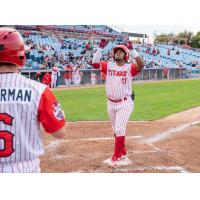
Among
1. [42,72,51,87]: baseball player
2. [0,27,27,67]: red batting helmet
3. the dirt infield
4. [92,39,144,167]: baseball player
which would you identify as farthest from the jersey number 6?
[42,72,51,87]: baseball player

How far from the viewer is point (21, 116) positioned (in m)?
2.38

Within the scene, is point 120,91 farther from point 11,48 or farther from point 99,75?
point 99,75

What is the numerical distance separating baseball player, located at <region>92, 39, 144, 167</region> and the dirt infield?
1.10 ft

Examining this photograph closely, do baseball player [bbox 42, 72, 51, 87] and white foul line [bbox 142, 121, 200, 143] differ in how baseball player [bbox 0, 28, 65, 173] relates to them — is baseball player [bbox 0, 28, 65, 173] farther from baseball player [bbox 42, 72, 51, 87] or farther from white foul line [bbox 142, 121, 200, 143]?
baseball player [bbox 42, 72, 51, 87]

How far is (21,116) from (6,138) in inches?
6.1

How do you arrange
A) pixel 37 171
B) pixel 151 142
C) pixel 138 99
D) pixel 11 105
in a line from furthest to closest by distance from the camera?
pixel 138 99 < pixel 151 142 < pixel 37 171 < pixel 11 105

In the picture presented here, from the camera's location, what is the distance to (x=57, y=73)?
2120cm

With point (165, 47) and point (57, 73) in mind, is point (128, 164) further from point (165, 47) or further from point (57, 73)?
point (165, 47)

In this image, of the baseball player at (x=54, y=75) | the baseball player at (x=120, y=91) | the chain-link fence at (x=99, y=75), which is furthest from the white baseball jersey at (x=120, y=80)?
the baseball player at (x=54, y=75)

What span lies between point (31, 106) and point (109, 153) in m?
3.75

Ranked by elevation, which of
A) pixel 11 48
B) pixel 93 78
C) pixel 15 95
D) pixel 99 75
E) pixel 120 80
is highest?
pixel 11 48

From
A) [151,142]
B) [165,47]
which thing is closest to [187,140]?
[151,142]

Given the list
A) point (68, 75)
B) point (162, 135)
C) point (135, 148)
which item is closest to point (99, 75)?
point (68, 75)

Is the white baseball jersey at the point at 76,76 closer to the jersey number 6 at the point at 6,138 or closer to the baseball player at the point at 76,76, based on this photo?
the baseball player at the point at 76,76
